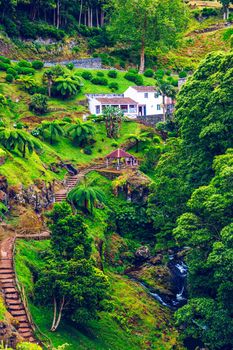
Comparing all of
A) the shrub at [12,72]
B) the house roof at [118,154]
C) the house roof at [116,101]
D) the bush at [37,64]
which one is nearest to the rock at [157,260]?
the house roof at [118,154]

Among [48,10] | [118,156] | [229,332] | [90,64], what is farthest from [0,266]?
[48,10]

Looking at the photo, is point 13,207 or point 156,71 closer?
point 13,207

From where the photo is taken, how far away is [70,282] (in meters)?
45.2

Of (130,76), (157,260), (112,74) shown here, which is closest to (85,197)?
(157,260)

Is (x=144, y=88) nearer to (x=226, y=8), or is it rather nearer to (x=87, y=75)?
(x=87, y=75)

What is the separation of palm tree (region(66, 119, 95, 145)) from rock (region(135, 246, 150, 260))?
18594 millimetres

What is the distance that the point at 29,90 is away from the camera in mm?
86812

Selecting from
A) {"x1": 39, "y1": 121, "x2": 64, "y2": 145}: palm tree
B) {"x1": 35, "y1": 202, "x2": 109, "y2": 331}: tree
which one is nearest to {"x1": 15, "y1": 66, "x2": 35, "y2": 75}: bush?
{"x1": 39, "y1": 121, "x2": 64, "y2": 145}: palm tree

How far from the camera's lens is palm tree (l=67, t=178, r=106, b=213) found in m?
61.1

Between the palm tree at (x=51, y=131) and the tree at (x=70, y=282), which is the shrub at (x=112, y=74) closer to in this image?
the palm tree at (x=51, y=131)

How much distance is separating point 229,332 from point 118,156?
31769 millimetres

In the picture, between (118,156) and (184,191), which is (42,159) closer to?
(118,156)

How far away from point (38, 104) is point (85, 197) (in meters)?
24.2

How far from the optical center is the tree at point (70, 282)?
4481 centimetres
